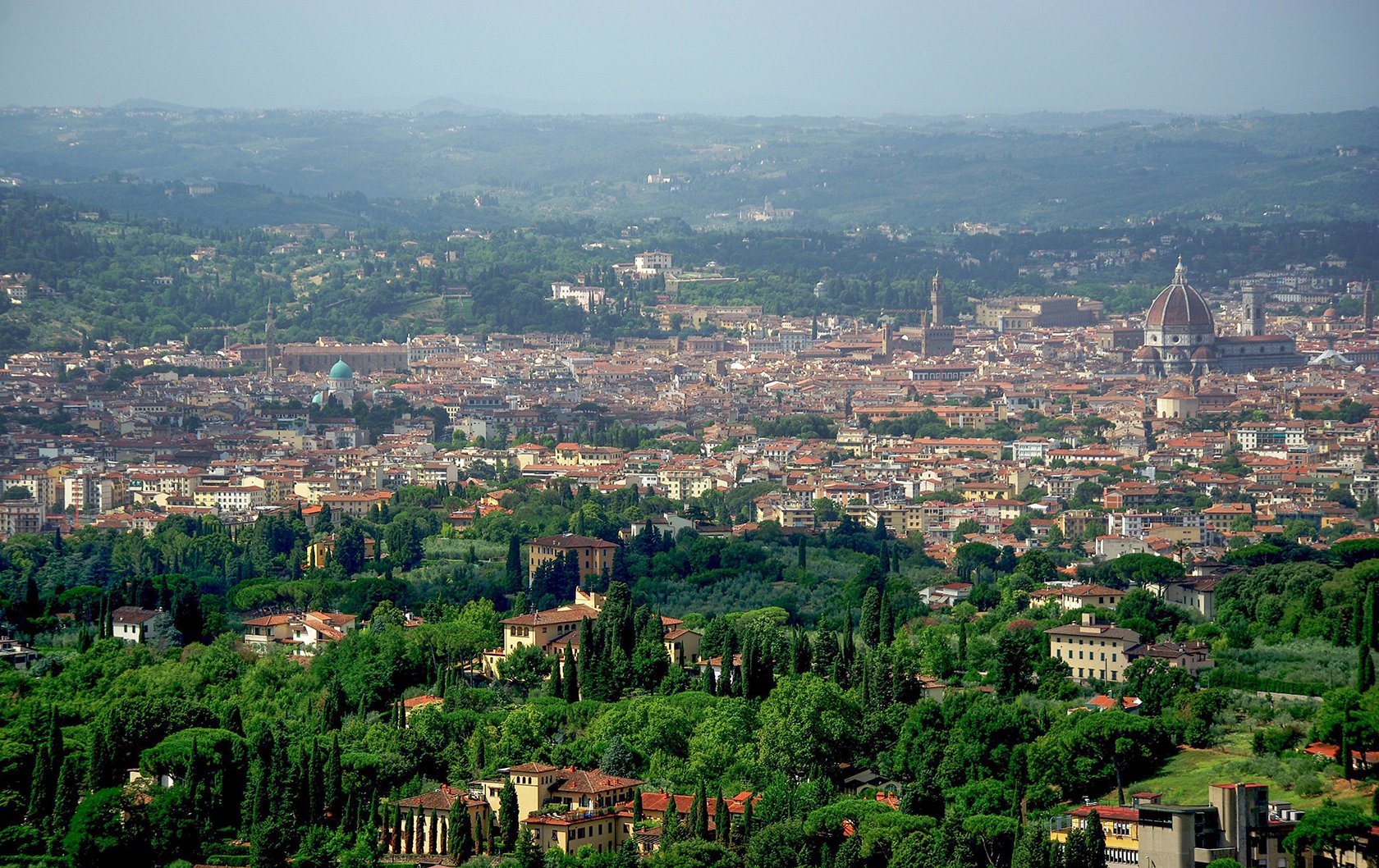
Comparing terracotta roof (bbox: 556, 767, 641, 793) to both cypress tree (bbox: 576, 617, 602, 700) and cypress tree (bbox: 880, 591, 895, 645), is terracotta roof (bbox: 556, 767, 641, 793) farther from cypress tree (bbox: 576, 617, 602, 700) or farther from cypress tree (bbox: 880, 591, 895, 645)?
cypress tree (bbox: 880, 591, 895, 645)

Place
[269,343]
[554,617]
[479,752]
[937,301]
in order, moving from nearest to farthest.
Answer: [479,752] < [554,617] < [269,343] < [937,301]

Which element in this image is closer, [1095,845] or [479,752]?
[1095,845]

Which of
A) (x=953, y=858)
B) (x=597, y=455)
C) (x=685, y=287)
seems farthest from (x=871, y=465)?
(x=685, y=287)

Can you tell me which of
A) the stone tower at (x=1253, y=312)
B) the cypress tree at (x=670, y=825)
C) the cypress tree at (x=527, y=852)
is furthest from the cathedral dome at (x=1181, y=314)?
the cypress tree at (x=527, y=852)

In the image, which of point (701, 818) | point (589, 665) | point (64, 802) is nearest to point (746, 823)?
point (701, 818)

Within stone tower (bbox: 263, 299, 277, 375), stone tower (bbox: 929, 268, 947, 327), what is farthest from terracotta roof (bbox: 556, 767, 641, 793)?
stone tower (bbox: 929, 268, 947, 327)

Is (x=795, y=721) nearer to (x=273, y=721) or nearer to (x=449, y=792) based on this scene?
(x=449, y=792)

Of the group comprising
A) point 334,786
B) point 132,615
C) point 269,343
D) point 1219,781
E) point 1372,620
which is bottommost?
point 269,343

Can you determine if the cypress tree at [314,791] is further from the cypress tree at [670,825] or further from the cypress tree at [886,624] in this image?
the cypress tree at [886,624]

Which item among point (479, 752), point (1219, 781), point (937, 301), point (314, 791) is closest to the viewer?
point (1219, 781)

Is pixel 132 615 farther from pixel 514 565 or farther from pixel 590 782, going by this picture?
pixel 590 782
